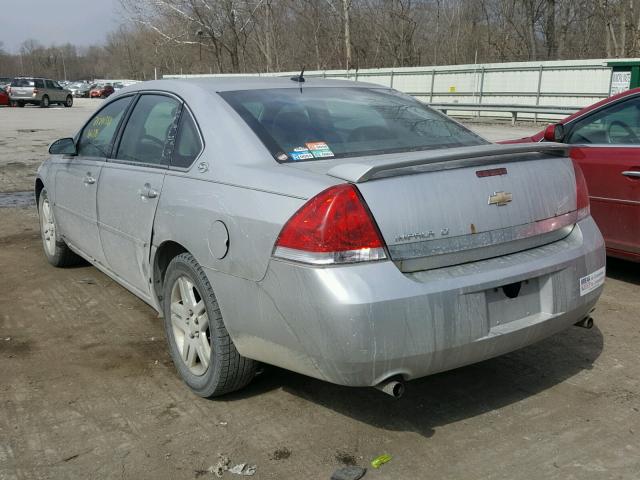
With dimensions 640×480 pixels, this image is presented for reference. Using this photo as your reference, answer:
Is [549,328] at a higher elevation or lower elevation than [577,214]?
lower

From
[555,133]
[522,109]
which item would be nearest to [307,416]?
[555,133]

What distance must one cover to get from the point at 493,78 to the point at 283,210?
2696 cm

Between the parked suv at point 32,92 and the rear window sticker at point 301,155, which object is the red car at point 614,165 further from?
the parked suv at point 32,92

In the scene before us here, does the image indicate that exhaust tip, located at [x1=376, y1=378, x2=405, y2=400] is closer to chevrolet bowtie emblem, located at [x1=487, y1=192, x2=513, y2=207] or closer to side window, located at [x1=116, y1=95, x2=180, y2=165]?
chevrolet bowtie emblem, located at [x1=487, y1=192, x2=513, y2=207]

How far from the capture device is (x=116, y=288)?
5.38 meters

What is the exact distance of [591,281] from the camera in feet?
10.8

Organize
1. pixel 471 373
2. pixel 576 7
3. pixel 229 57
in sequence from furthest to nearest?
pixel 229 57 < pixel 576 7 < pixel 471 373

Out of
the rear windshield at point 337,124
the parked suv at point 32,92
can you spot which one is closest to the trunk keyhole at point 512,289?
the rear windshield at point 337,124

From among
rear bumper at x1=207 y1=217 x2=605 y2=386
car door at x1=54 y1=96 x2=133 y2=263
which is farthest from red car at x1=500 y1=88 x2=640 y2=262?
car door at x1=54 y1=96 x2=133 y2=263

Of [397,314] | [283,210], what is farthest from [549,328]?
[283,210]

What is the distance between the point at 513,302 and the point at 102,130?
315 centimetres

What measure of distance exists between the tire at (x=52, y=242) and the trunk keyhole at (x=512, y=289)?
395 cm

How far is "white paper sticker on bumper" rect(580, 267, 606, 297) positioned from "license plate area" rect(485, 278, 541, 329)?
1.05ft

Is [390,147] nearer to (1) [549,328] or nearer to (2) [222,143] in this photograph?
(2) [222,143]
